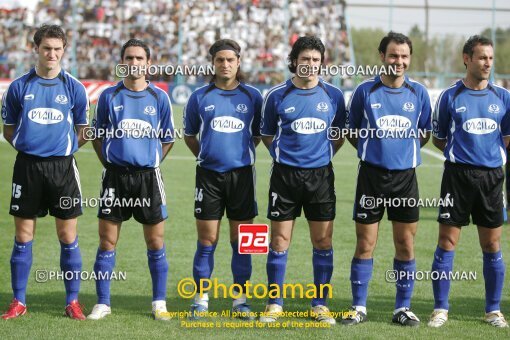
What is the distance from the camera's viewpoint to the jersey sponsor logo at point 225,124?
21.8ft

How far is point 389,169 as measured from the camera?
6.53m

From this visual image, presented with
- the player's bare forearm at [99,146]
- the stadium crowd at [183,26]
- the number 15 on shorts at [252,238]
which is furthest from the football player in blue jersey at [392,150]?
the stadium crowd at [183,26]

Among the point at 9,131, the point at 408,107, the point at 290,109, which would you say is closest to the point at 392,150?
Result: the point at 408,107

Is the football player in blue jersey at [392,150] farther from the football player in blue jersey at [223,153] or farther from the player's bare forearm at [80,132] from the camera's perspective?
the player's bare forearm at [80,132]

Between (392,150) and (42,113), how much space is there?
276cm

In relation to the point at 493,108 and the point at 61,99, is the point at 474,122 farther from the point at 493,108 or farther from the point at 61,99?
the point at 61,99

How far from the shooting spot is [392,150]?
6.50 meters

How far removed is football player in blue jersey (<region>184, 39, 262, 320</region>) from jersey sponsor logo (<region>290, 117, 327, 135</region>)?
1.36 ft

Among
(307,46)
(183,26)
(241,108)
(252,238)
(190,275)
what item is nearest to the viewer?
(307,46)

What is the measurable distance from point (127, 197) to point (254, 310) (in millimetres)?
1473

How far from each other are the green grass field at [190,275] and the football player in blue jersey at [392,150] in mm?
560

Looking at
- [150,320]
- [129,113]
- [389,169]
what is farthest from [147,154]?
[389,169]

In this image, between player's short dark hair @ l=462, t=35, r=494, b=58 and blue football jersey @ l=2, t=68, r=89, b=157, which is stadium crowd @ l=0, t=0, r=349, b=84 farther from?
blue football jersey @ l=2, t=68, r=89, b=157

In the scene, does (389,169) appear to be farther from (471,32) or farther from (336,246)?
(471,32)
